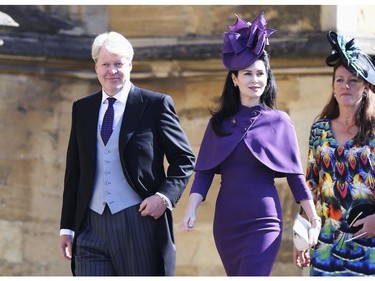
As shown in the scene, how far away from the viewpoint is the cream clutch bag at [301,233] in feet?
24.9

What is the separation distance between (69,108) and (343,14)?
202 cm

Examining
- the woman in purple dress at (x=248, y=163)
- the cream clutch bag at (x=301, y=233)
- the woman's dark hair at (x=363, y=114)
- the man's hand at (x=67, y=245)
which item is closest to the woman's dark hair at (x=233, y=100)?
the woman in purple dress at (x=248, y=163)

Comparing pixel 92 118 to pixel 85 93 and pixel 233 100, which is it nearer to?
pixel 233 100

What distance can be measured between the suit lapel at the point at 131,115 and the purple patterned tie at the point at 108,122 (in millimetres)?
68

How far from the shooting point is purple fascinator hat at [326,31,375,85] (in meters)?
8.19

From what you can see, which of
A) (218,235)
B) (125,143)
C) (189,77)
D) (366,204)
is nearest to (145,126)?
(125,143)

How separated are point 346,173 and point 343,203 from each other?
0.15m

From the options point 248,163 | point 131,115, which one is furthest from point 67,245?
point 248,163

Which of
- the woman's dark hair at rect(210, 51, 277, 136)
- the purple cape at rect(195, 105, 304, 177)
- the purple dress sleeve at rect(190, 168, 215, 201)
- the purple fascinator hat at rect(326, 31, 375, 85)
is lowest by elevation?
the purple dress sleeve at rect(190, 168, 215, 201)

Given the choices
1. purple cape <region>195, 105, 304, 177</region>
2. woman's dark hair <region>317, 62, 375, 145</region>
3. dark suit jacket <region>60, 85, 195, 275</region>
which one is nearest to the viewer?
purple cape <region>195, 105, 304, 177</region>

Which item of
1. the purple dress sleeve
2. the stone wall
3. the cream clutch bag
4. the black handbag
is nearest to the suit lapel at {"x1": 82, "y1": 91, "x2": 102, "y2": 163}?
the purple dress sleeve

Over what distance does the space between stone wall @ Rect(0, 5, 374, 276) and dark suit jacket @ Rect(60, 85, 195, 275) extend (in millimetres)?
2950

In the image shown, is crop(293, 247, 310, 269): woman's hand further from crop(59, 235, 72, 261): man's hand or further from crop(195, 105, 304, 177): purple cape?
crop(59, 235, 72, 261): man's hand

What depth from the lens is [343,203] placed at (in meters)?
8.09
